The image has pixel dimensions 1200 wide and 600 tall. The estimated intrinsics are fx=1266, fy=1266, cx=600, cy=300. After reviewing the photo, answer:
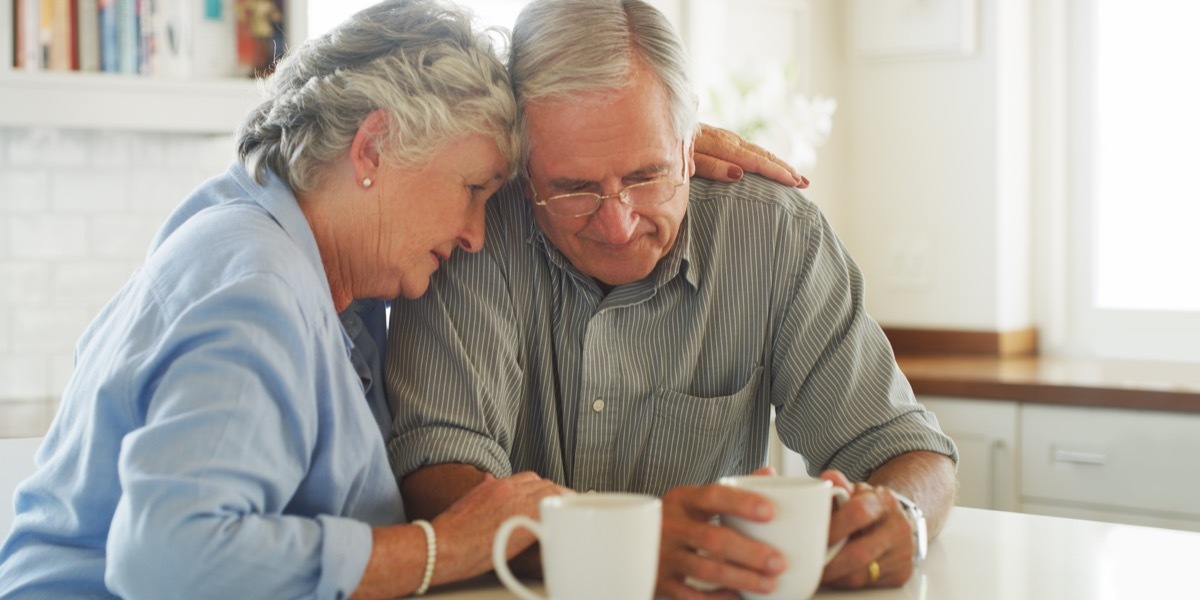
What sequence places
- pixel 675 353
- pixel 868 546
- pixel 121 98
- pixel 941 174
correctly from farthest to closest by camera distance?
pixel 941 174 → pixel 121 98 → pixel 675 353 → pixel 868 546

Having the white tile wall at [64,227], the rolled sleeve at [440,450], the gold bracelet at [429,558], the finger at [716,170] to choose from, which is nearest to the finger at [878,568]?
the gold bracelet at [429,558]

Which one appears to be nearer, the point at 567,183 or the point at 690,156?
the point at 567,183

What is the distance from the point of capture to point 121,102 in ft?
8.17

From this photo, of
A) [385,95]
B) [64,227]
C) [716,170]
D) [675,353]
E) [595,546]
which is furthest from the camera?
[64,227]

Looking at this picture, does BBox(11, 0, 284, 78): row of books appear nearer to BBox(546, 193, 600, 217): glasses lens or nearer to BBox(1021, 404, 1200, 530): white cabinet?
BBox(546, 193, 600, 217): glasses lens

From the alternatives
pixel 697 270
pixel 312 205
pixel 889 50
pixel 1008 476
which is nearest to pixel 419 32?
pixel 312 205

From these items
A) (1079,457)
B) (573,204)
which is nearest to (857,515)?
(573,204)

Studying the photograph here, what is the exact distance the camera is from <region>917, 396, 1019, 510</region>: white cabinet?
3.05 metres

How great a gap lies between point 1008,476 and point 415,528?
87.0 inches

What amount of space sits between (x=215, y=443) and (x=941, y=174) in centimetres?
296

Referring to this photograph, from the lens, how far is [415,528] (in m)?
1.18

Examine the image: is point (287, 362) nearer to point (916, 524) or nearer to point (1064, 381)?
point (916, 524)

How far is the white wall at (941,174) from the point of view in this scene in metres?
3.54

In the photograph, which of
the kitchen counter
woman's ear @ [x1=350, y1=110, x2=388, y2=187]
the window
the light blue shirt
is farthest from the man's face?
the window
